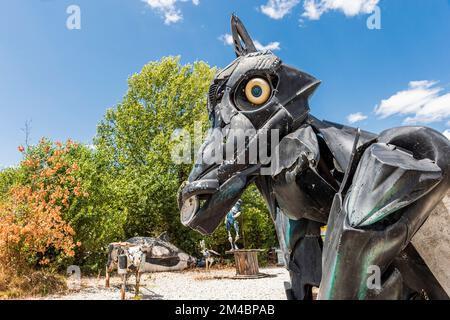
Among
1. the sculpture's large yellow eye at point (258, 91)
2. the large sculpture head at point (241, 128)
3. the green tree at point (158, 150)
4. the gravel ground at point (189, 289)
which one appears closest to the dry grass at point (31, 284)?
the gravel ground at point (189, 289)

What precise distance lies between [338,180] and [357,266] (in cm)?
61

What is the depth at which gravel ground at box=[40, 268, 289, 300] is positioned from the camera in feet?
30.8

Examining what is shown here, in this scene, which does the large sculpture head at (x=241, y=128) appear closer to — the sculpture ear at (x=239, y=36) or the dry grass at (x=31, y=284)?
the sculpture ear at (x=239, y=36)

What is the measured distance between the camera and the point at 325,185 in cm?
191

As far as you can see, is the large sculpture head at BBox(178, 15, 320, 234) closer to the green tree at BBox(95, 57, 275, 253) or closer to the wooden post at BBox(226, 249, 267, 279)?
Answer: the wooden post at BBox(226, 249, 267, 279)

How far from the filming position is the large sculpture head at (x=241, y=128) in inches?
79.4

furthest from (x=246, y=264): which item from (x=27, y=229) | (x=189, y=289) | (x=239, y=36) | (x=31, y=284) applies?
(x=239, y=36)

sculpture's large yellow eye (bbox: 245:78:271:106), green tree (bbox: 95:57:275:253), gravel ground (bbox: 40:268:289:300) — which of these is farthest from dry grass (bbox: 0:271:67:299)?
sculpture's large yellow eye (bbox: 245:78:271:106)

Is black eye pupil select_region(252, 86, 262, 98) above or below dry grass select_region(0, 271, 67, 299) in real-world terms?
above

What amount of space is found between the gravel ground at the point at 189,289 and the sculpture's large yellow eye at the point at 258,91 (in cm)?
783

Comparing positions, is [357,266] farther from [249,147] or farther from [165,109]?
[165,109]

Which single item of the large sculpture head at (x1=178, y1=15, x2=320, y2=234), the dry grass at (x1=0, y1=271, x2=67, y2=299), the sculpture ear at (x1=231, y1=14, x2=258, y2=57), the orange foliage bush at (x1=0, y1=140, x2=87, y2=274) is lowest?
the dry grass at (x1=0, y1=271, x2=67, y2=299)

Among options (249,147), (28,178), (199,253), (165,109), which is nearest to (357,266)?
(249,147)
